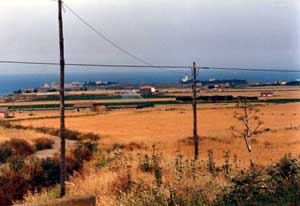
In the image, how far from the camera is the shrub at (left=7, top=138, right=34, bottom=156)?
3294 cm

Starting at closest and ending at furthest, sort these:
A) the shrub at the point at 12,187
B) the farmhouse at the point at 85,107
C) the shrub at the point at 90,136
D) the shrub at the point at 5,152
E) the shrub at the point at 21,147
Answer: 1. the shrub at the point at 12,187
2. the shrub at the point at 5,152
3. the shrub at the point at 21,147
4. the shrub at the point at 90,136
5. the farmhouse at the point at 85,107

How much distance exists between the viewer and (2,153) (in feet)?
101

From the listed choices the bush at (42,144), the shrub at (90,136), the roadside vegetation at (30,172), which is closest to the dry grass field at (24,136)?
the bush at (42,144)

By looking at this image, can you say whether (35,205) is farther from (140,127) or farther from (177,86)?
(177,86)

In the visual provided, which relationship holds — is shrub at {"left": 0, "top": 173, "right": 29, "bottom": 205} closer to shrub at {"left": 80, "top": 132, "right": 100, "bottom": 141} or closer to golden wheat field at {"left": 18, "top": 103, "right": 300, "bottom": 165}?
golden wheat field at {"left": 18, "top": 103, "right": 300, "bottom": 165}

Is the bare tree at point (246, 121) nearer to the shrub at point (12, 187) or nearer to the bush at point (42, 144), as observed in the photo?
the shrub at point (12, 187)

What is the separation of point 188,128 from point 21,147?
3182 cm

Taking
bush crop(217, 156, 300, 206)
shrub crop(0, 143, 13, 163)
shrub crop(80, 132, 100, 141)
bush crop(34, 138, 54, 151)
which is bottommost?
shrub crop(80, 132, 100, 141)

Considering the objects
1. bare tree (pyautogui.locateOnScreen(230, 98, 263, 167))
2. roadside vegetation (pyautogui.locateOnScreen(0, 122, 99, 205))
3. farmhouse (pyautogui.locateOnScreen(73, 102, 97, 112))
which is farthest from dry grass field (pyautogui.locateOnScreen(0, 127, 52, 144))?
farmhouse (pyautogui.locateOnScreen(73, 102, 97, 112))

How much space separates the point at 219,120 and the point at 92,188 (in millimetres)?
56561

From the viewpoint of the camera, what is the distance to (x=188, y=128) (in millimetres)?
62938

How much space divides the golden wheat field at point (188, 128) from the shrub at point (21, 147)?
973 centimetres

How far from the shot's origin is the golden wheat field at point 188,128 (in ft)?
137

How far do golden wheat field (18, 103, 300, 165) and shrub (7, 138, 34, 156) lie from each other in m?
9.73
